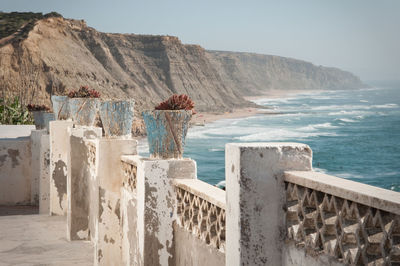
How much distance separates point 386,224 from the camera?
2.42m

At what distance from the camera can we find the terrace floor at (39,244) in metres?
7.07

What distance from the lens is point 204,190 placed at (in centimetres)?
427

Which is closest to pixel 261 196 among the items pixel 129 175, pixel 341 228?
pixel 341 228

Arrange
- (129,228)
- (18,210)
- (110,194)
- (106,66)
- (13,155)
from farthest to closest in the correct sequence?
(106,66)
(13,155)
(18,210)
(110,194)
(129,228)

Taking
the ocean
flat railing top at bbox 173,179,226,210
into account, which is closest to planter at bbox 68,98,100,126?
flat railing top at bbox 173,179,226,210

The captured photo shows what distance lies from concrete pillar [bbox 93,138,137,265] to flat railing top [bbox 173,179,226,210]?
1.62 m

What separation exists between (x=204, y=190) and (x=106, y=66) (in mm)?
73273

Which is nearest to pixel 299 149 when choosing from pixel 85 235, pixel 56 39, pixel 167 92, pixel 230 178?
pixel 230 178

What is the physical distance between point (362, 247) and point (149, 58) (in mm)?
95983

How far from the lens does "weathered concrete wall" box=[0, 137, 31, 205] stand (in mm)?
11773

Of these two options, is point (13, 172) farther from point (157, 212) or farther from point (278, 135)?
point (278, 135)

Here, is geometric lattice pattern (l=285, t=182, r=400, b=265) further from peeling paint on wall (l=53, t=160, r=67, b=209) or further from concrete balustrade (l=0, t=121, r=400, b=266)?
peeling paint on wall (l=53, t=160, r=67, b=209)

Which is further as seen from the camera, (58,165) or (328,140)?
(328,140)

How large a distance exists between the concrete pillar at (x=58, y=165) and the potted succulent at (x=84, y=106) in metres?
0.82
